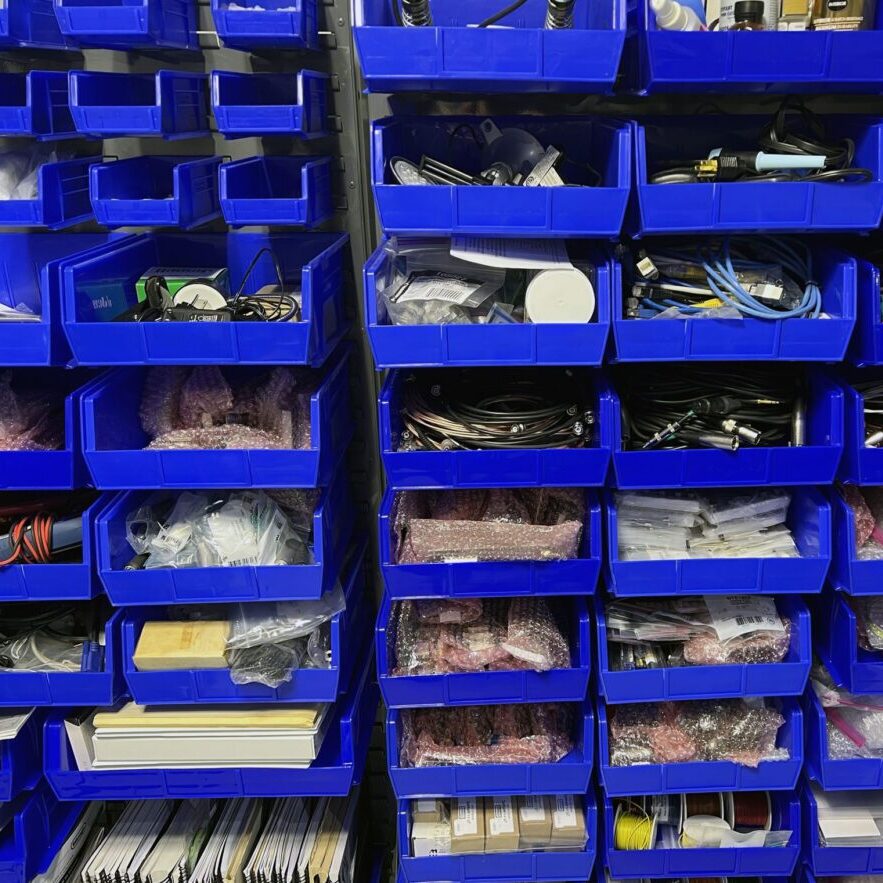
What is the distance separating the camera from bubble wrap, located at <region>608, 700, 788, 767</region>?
1436 millimetres

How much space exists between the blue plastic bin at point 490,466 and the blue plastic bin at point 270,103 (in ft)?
1.44

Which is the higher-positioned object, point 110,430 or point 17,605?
point 110,430

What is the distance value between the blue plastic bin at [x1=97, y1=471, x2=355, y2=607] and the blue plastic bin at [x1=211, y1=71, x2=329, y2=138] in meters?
0.60

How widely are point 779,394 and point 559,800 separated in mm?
838

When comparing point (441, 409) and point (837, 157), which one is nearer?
point (837, 157)

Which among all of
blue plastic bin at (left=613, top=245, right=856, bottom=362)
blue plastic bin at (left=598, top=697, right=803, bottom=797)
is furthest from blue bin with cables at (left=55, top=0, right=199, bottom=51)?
blue plastic bin at (left=598, top=697, right=803, bottom=797)

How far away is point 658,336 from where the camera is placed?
3.88ft

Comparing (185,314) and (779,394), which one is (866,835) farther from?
(185,314)

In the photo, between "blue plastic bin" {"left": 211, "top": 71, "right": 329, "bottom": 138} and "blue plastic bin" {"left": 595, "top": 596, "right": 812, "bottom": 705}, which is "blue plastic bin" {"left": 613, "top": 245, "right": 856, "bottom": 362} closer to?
"blue plastic bin" {"left": 595, "top": 596, "right": 812, "bottom": 705}

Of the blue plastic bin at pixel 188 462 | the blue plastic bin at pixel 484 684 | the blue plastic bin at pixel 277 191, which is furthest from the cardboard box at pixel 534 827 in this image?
the blue plastic bin at pixel 277 191

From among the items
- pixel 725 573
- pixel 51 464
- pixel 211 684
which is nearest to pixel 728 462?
pixel 725 573

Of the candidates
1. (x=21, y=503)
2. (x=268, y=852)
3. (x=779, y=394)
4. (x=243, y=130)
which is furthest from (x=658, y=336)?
(x=268, y=852)

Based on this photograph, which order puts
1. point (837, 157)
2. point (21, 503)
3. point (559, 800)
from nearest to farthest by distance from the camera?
point (837, 157) < point (21, 503) < point (559, 800)

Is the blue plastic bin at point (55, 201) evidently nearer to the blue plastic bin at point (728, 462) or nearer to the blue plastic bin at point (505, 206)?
the blue plastic bin at point (505, 206)
